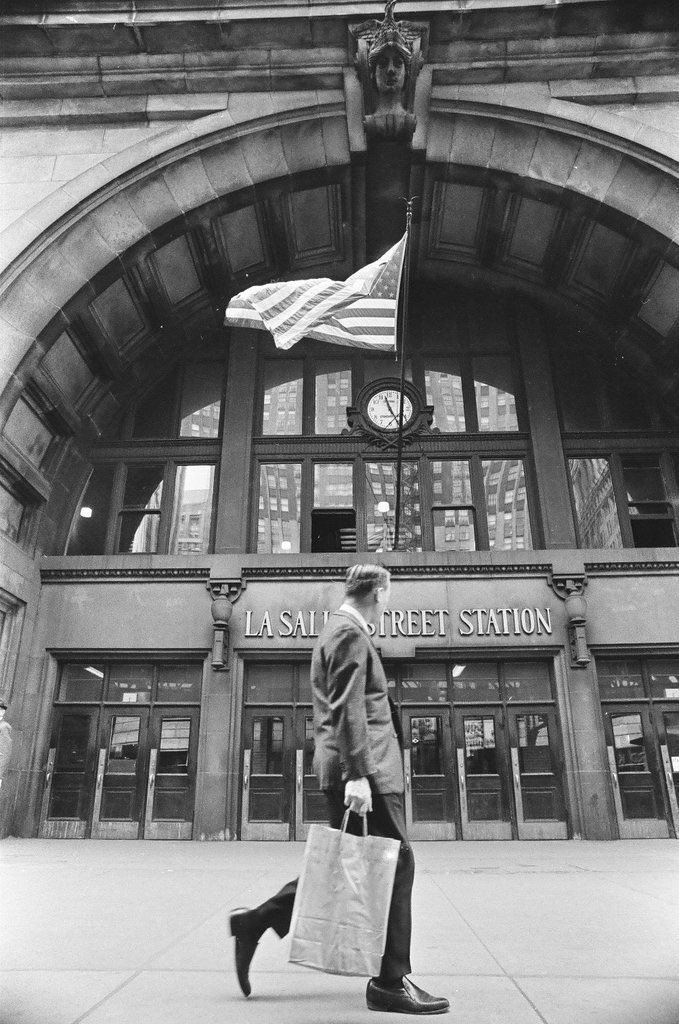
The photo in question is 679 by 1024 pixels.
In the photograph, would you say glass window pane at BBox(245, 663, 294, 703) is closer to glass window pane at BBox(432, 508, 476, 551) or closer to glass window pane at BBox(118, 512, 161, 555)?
glass window pane at BBox(118, 512, 161, 555)

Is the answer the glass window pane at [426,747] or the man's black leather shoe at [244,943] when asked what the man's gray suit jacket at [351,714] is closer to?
the man's black leather shoe at [244,943]

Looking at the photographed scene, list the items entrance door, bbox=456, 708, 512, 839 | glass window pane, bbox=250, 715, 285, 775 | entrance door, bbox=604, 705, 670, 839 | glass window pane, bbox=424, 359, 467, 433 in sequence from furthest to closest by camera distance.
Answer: glass window pane, bbox=424, 359, 467, 433, glass window pane, bbox=250, 715, 285, 775, entrance door, bbox=456, 708, 512, 839, entrance door, bbox=604, 705, 670, 839

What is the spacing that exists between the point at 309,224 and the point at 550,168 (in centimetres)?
530

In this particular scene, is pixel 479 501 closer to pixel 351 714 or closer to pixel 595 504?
pixel 595 504

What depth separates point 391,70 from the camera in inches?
506

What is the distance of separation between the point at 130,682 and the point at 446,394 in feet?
32.1

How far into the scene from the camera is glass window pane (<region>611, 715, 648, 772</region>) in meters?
13.3

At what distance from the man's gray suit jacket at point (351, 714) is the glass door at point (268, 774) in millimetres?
11220

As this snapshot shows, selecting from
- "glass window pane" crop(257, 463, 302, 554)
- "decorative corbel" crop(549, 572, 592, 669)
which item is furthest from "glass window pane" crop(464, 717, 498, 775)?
"glass window pane" crop(257, 463, 302, 554)

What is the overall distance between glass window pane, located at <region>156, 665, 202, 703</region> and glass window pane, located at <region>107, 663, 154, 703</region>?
0.81 feet

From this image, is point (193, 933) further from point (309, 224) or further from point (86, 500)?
point (309, 224)

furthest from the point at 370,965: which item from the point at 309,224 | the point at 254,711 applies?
the point at 309,224

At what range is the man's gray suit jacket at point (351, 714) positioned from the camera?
2.83 metres

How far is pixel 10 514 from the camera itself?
13.6m
